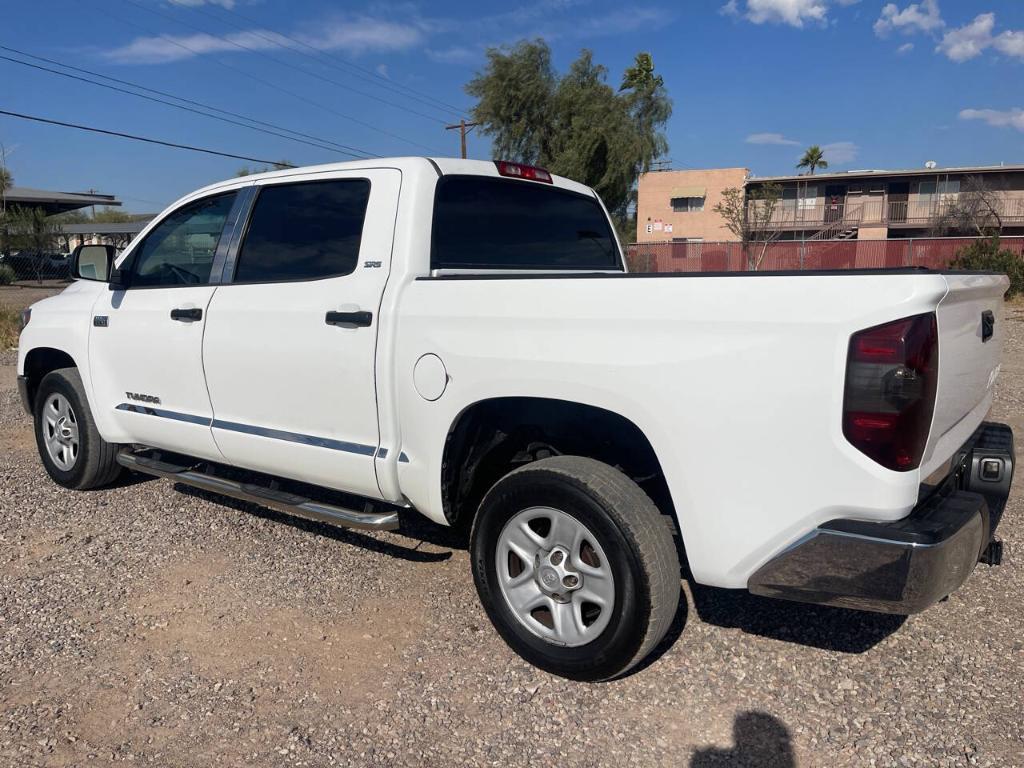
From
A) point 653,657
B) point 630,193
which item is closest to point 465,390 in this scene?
point 653,657

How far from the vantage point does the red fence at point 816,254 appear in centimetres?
2783

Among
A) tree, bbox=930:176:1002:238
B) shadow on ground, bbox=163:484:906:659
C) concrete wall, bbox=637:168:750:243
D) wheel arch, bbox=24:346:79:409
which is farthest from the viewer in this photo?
concrete wall, bbox=637:168:750:243

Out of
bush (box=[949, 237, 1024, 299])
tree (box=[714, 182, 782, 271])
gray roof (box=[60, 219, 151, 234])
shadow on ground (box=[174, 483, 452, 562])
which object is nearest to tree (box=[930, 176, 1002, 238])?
tree (box=[714, 182, 782, 271])

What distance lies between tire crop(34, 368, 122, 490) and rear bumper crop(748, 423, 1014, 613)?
419 centimetres

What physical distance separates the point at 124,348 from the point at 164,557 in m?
1.23

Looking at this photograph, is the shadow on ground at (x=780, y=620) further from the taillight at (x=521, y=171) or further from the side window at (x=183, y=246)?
the taillight at (x=521, y=171)

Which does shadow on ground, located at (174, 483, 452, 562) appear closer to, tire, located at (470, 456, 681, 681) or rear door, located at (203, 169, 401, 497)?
rear door, located at (203, 169, 401, 497)

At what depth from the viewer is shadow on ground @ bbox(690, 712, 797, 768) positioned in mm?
2562

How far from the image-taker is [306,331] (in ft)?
11.8

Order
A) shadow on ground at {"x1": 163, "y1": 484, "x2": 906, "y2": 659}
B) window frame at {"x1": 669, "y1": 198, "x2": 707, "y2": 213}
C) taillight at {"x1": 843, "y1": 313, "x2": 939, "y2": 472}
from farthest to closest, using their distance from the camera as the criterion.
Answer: window frame at {"x1": 669, "y1": 198, "x2": 707, "y2": 213}, shadow on ground at {"x1": 163, "y1": 484, "x2": 906, "y2": 659}, taillight at {"x1": 843, "y1": 313, "x2": 939, "y2": 472}

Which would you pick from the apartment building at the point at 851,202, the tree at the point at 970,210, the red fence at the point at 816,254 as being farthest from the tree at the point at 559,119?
the tree at the point at 970,210

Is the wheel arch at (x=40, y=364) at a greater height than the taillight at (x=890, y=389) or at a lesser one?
lesser

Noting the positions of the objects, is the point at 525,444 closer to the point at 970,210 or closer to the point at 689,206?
the point at 970,210

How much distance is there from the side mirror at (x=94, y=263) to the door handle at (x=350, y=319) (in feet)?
6.81
